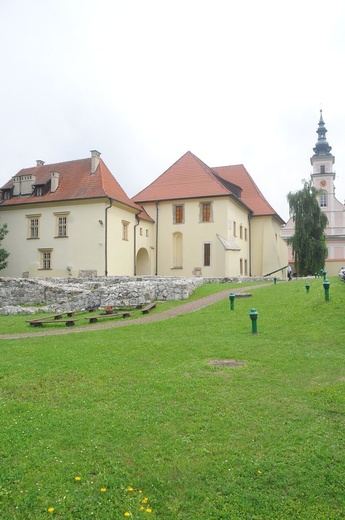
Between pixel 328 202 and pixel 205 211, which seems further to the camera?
pixel 328 202

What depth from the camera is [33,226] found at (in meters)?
35.7

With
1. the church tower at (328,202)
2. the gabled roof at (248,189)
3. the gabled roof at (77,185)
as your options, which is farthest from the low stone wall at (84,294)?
the church tower at (328,202)

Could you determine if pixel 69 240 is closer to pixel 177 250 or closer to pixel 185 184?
pixel 177 250

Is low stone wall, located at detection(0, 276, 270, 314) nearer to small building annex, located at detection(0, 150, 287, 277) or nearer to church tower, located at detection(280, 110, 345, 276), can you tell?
small building annex, located at detection(0, 150, 287, 277)

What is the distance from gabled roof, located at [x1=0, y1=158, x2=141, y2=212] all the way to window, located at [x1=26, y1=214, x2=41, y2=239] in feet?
4.20

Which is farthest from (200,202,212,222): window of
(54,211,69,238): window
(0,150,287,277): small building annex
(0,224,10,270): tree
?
(0,224,10,270): tree

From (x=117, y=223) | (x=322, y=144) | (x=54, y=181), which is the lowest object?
(x=117, y=223)

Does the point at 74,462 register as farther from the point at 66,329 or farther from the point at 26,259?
the point at 26,259

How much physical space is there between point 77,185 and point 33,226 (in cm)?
521

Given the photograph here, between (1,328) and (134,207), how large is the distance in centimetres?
2127

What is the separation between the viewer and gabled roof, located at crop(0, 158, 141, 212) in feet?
110

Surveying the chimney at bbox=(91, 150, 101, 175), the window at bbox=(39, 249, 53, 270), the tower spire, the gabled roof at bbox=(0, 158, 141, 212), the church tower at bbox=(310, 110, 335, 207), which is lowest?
the window at bbox=(39, 249, 53, 270)

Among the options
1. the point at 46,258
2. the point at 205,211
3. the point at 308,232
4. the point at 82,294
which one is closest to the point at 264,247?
the point at 308,232

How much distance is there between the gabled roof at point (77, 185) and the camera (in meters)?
33.6
